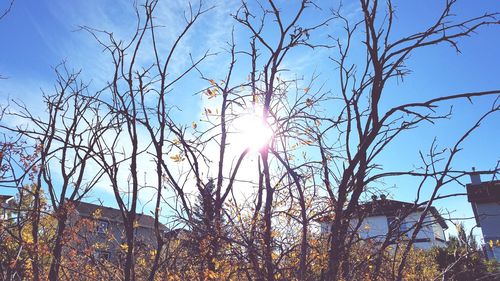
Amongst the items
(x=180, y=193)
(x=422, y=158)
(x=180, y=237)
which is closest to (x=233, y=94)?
(x=180, y=193)

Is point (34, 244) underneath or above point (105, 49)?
underneath

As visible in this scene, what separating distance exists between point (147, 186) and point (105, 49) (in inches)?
53.9

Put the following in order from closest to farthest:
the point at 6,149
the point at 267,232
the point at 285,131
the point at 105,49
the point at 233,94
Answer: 1. the point at 267,232
2. the point at 285,131
3. the point at 233,94
4. the point at 105,49
5. the point at 6,149

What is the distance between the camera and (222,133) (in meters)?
3.22

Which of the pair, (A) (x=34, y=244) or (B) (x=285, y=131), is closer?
(B) (x=285, y=131)

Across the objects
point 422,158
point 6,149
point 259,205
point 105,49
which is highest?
point 105,49

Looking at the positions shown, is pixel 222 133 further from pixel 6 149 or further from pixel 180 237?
pixel 6 149

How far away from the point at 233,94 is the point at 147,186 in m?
1.15

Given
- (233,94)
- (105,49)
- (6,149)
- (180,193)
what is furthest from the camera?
(6,149)

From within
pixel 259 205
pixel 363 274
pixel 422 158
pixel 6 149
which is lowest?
pixel 363 274

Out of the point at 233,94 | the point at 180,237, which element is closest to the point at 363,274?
the point at 180,237

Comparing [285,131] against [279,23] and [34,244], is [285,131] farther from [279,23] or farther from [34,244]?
[34,244]

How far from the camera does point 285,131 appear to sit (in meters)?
2.75

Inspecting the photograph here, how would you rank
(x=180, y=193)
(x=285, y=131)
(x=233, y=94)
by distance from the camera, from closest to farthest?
(x=285, y=131), (x=180, y=193), (x=233, y=94)
